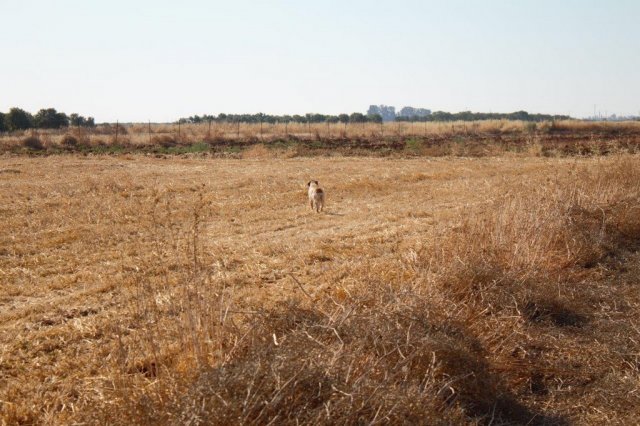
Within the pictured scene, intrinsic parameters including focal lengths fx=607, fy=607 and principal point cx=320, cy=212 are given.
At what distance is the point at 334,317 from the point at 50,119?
59284 mm

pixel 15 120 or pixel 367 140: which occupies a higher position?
pixel 15 120

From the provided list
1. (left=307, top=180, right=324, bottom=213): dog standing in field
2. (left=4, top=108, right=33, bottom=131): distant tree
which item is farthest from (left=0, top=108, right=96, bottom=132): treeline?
(left=307, top=180, right=324, bottom=213): dog standing in field

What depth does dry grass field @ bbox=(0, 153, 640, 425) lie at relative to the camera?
11.0ft

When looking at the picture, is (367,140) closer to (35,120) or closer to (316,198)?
(316,198)

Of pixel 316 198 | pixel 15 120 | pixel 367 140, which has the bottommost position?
pixel 316 198

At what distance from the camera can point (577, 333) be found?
5.60 metres

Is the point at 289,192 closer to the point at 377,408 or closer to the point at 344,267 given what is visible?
the point at 344,267

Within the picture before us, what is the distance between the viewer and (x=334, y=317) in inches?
169

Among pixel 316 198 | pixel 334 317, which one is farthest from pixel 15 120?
pixel 334 317

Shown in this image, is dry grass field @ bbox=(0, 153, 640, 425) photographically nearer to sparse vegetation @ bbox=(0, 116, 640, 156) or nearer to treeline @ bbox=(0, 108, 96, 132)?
sparse vegetation @ bbox=(0, 116, 640, 156)

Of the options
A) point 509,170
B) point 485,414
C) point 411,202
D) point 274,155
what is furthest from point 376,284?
point 274,155

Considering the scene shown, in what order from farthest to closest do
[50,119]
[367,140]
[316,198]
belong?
[50,119]
[367,140]
[316,198]

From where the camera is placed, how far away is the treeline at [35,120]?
172 ft

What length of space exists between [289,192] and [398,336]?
38.7 feet
